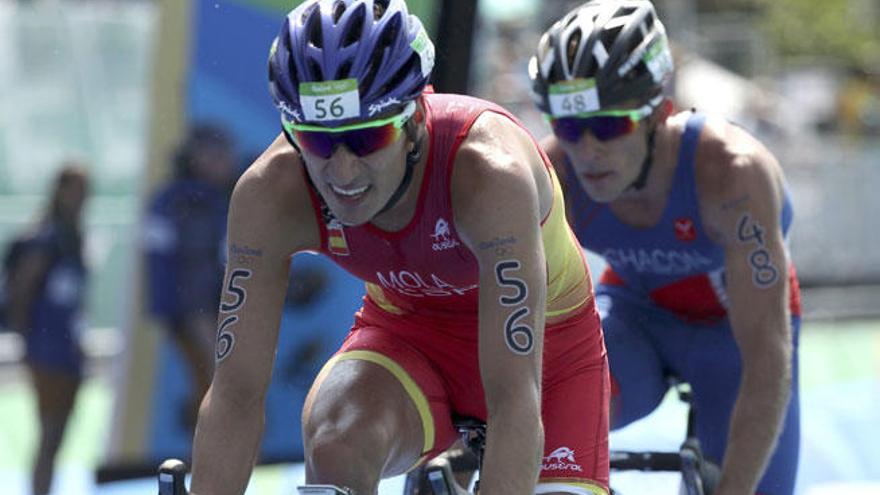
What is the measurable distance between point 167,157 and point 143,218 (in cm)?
41

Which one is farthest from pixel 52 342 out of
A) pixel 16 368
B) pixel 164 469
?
pixel 164 469

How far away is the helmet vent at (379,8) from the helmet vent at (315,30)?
13 centimetres

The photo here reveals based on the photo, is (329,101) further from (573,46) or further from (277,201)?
(573,46)

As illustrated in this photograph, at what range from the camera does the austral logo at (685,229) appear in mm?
5016

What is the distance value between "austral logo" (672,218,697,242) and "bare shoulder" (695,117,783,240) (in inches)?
3.2

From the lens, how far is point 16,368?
41.9ft

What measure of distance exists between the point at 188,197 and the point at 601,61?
15.9 feet

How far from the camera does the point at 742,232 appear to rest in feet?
15.6

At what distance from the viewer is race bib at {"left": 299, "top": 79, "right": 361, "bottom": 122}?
3426mm

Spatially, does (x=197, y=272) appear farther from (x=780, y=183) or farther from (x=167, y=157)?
(x=780, y=183)

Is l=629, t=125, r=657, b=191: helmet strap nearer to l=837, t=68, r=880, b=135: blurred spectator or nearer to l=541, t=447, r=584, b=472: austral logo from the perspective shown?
l=541, t=447, r=584, b=472: austral logo

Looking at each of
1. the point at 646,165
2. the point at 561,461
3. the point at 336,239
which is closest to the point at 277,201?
the point at 336,239

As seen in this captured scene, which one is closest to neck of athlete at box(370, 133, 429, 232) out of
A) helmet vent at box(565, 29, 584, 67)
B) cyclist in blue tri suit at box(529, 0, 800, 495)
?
cyclist in blue tri suit at box(529, 0, 800, 495)

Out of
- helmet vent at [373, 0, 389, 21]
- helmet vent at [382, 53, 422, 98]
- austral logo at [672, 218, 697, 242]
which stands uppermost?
helmet vent at [373, 0, 389, 21]
